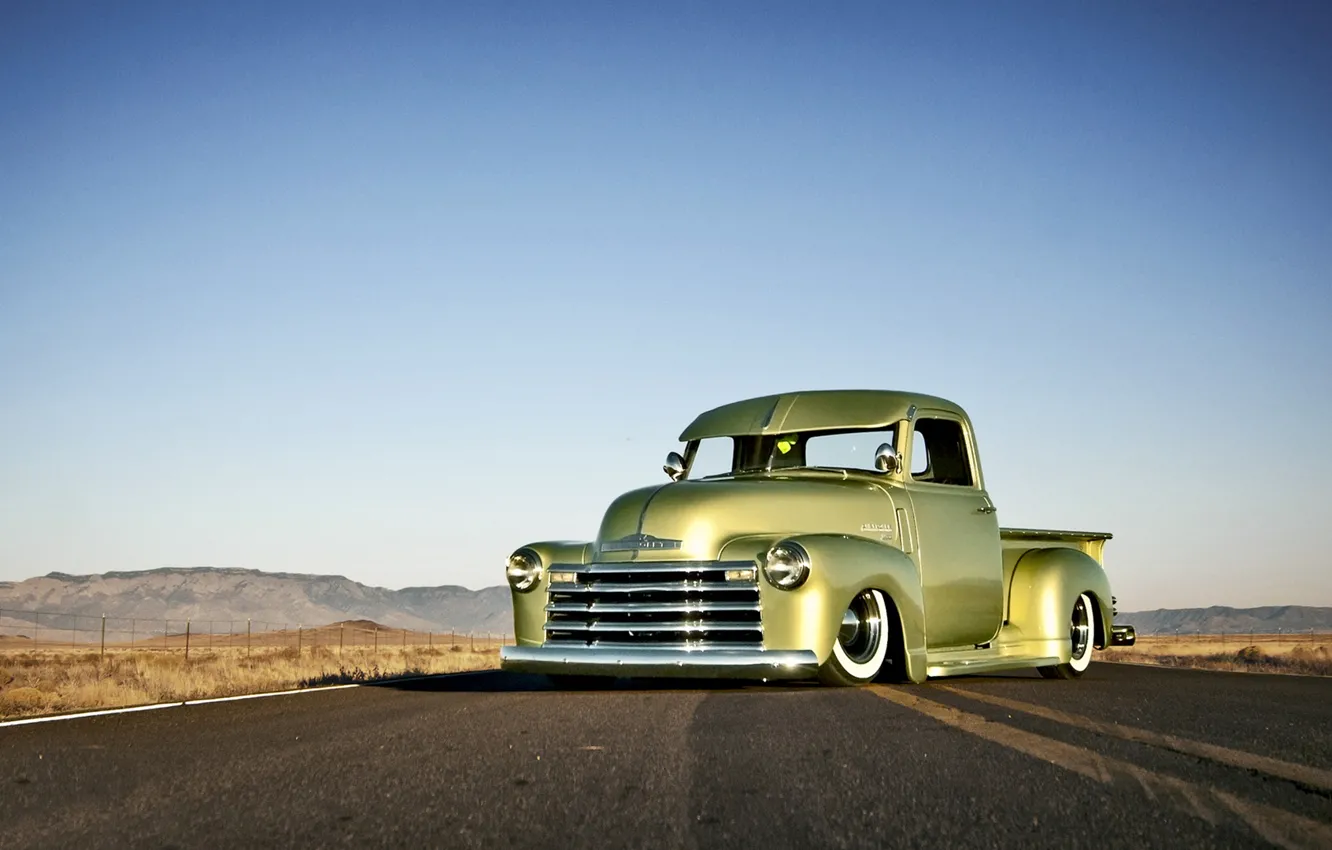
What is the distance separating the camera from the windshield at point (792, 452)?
448 inches

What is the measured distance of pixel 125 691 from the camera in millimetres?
17000

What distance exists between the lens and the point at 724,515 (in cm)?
975

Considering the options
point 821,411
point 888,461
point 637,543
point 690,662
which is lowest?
point 690,662

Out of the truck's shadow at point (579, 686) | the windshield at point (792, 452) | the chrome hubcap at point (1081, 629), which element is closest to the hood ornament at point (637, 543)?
the truck's shadow at point (579, 686)

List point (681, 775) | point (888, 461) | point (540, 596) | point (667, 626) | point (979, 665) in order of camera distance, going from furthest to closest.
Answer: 1. point (979, 665)
2. point (888, 461)
3. point (540, 596)
4. point (667, 626)
5. point (681, 775)

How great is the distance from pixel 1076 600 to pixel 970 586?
1.81 meters

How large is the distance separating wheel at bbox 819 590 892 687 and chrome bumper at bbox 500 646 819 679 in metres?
0.60

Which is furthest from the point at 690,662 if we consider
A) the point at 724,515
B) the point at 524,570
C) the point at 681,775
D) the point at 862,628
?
the point at 681,775

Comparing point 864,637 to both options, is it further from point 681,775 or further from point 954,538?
point 681,775

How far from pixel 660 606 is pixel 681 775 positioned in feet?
14.4

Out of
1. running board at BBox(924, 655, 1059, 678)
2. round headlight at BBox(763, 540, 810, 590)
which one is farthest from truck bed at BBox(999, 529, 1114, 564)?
round headlight at BBox(763, 540, 810, 590)

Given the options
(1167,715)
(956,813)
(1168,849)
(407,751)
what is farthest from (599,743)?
(1167,715)

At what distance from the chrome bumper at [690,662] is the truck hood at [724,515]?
→ 0.72 metres

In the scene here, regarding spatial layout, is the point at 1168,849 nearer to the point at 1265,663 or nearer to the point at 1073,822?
the point at 1073,822
